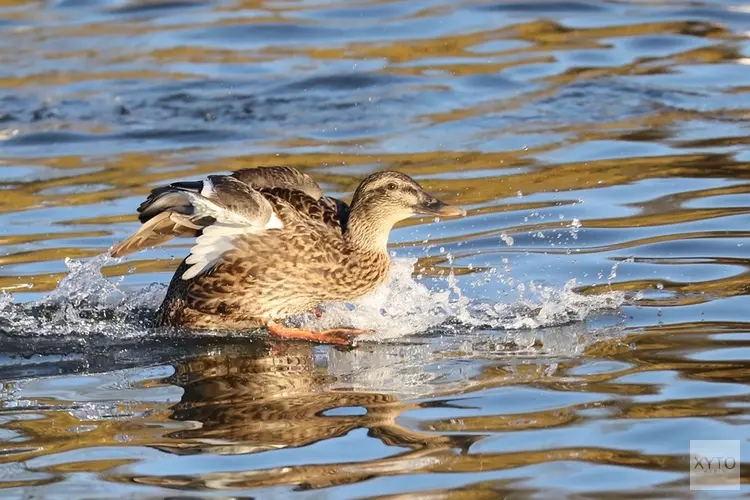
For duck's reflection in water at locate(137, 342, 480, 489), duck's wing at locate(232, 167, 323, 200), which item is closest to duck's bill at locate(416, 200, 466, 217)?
duck's wing at locate(232, 167, 323, 200)

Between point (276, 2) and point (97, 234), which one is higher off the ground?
point (276, 2)

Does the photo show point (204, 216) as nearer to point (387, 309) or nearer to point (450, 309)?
point (387, 309)

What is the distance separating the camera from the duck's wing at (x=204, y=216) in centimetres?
741

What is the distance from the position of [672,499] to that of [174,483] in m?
1.82

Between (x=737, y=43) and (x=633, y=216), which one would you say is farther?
(x=737, y=43)

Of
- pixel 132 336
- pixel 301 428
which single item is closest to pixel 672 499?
pixel 301 428

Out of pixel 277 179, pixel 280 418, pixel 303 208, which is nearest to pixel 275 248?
pixel 303 208

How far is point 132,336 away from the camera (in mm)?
7867

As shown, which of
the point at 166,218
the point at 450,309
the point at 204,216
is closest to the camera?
the point at 204,216

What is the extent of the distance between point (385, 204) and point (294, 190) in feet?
1.68

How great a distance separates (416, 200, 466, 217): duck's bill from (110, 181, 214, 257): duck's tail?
1176mm

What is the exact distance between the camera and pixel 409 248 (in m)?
9.69

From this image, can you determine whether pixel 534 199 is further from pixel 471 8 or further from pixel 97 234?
pixel 471 8

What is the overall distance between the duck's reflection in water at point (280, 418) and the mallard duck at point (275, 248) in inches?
18.9
